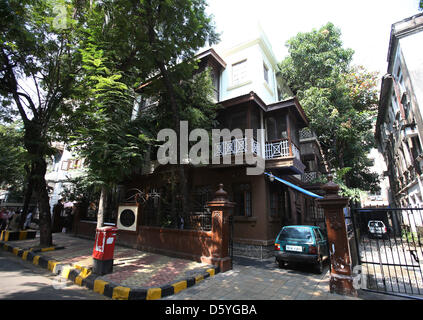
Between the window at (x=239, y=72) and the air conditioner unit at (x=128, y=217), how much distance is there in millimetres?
9424

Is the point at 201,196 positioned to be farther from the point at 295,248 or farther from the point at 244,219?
the point at 295,248

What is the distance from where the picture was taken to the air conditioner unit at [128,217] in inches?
379

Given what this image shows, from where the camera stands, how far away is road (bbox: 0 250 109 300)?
4797 millimetres

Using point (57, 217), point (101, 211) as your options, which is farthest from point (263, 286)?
point (57, 217)

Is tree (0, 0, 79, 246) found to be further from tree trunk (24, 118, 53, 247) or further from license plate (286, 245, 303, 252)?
license plate (286, 245, 303, 252)

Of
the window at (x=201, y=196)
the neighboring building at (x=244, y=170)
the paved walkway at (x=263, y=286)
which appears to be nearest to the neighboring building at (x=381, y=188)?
the neighboring building at (x=244, y=170)

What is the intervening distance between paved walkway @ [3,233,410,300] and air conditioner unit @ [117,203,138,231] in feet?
4.68

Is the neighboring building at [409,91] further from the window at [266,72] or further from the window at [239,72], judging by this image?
the window at [239,72]

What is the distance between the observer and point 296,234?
8000 mm

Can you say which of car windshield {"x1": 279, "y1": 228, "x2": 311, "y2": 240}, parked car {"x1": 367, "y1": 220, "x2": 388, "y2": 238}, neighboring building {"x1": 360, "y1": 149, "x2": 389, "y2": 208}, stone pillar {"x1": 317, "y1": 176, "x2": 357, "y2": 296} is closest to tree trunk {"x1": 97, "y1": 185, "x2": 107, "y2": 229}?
car windshield {"x1": 279, "y1": 228, "x2": 311, "y2": 240}

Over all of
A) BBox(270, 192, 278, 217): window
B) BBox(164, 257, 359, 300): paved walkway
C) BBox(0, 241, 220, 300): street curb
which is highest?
BBox(270, 192, 278, 217): window

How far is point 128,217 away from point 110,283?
462 cm
